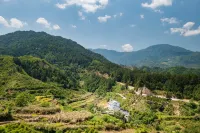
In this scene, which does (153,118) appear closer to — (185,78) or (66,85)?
(185,78)

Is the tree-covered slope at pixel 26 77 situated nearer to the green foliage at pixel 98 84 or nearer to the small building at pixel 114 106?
the green foliage at pixel 98 84

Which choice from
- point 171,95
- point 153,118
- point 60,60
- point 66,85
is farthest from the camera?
point 60,60

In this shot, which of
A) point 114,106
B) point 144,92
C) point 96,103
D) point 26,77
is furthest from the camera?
point 144,92

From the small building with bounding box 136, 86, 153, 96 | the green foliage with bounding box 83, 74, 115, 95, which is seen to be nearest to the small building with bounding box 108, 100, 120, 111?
the small building with bounding box 136, 86, 153, 96

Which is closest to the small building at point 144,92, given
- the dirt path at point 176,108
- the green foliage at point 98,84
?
the dirt path at point 176,108

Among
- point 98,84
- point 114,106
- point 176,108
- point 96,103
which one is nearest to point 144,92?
point 114,106

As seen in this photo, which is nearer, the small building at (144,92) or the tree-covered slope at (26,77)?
the tree-covered slope at (26,77)

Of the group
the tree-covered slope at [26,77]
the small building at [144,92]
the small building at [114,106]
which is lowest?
the small building at [114,106]

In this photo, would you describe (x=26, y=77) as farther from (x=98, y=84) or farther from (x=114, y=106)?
(x=98, y=84)

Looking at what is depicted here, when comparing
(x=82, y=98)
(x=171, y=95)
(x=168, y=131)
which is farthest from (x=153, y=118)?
(x=82, y=98)

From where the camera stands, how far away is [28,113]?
53.9m

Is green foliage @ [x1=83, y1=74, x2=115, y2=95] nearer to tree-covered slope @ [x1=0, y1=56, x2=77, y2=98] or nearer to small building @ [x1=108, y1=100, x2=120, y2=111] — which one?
tree-covered slope @ [x1=0, y1=56, x2=77, y2=98]

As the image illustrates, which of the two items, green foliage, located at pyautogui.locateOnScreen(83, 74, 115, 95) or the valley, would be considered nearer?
the valley

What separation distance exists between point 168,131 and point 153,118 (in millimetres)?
10184
